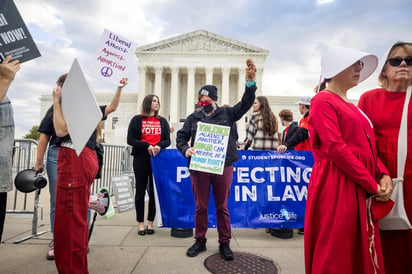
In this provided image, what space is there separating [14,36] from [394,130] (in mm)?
3140

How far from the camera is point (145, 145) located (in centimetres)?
415

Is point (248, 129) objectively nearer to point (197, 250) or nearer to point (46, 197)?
point (197, 250)

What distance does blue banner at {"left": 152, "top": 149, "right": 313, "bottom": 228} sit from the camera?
4172 millimetres

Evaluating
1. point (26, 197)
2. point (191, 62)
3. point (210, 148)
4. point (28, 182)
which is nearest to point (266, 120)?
point (210, 148)

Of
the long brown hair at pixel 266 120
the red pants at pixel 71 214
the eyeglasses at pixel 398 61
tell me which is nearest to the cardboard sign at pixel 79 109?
the red pants at pixel 71 214

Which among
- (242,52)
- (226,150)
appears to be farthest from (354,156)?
(242,52)

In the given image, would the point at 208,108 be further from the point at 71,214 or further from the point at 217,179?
the point at 71,214

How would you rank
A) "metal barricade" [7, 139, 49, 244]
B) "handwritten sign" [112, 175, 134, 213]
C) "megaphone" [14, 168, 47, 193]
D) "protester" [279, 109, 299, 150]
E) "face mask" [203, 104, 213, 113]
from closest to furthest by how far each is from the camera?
1. "megaphone" [14, 168, 47, 193]
2. "face mask" [203, 104, 213, 113]
3. "metal barricade" [7, 139, 49, 244]
4. "protester" [279, 109, 299, 150]
5. "handwritten sign" [112, 175, 134, 213]

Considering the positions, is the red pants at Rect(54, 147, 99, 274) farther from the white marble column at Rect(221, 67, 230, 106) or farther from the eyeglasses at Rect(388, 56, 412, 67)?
the white marble column at Rect(221, 67, 230, 106)

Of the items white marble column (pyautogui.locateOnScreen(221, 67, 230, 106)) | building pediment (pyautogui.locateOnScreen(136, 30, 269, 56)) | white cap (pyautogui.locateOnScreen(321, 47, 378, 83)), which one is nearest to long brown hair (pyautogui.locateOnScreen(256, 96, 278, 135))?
white cap (pyautogui.locateOnScreen(321, 47, 378, 83))

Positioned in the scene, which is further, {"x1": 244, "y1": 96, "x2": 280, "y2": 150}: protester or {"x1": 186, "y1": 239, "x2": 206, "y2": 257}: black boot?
{"x1": 244, "y1": 96, "x2": 280, "y2": 150}: protester

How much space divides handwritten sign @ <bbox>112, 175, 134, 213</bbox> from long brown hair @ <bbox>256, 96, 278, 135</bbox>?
11.5 feet

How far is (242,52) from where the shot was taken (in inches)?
1805

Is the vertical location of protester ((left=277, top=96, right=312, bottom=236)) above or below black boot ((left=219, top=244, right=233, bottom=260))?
above
